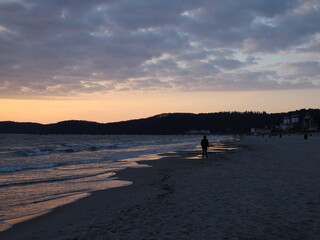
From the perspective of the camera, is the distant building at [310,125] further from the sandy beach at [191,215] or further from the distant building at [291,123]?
the sandy beach at [191,215]

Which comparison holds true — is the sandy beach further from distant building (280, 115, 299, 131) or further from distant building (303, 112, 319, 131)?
distant building (280, 115, 299, 131)

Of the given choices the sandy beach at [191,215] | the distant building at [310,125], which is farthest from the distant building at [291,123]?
the sandy beach at [191,215]

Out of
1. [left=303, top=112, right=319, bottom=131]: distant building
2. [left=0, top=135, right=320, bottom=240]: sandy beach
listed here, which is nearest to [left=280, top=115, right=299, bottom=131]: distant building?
[left=303, top=112, right=319, bottom=131]: distant building

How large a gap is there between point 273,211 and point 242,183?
4.22 metres

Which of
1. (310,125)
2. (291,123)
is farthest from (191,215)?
(291,123)

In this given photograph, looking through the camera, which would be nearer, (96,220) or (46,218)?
(96,220)

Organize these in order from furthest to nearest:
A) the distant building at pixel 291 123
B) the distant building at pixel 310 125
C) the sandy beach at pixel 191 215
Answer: the distant building at pixel 291 123, the distant building at pixel 310 125, the sandy beach at pixel 191 215

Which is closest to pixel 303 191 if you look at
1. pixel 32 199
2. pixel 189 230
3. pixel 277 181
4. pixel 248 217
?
pixel 277 181

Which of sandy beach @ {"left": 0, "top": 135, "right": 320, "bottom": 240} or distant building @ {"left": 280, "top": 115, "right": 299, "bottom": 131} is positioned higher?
distant building @ {"left": 280, "top": 115, "right": 299, "bottom": 131}

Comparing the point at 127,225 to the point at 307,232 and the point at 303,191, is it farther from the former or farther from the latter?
the point at 303,191

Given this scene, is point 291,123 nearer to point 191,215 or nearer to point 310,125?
point 310,125

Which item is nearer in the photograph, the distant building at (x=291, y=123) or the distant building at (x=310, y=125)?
the distant building at (x=310, y=125)

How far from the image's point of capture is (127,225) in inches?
243

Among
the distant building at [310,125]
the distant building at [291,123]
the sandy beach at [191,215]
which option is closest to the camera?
the sandy beach at [191,215]
